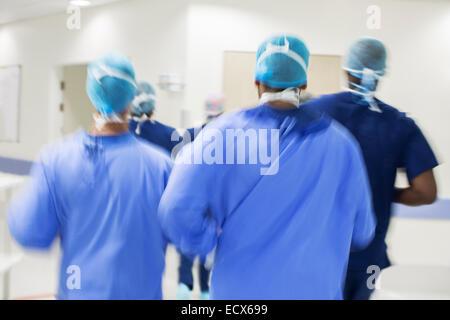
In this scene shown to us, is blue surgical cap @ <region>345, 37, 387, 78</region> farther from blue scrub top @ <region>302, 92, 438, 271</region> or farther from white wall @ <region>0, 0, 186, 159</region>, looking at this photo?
white wall @ <region>0, 0, 186, 159</region>

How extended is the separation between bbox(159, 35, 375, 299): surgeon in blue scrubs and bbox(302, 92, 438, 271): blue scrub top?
261 millimetres

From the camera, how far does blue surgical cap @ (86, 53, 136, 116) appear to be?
0.82m

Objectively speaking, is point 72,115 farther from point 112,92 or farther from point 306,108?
point 306,108

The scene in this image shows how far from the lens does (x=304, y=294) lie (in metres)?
0.83

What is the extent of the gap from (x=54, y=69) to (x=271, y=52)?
790 mm

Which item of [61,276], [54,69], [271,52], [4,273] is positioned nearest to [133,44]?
[54,69]

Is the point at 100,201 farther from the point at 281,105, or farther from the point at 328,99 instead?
the point at 328,99

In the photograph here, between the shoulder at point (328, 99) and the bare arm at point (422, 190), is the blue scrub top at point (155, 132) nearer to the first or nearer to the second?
the shoulder at point (328, 99)

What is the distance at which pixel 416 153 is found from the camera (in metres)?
1.06

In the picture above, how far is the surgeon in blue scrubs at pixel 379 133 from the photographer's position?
3.45 ft

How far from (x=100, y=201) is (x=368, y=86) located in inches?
30.5

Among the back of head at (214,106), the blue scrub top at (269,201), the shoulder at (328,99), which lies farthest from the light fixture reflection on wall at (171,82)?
the blue scrub top at (269,201)

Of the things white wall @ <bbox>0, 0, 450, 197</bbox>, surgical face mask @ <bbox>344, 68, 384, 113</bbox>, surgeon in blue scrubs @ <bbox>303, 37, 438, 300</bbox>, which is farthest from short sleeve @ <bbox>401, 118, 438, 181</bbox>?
white wall @ <bbox>0, 0, 450, 197</bbox>

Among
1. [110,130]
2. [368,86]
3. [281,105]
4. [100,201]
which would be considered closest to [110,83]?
[110,130]
